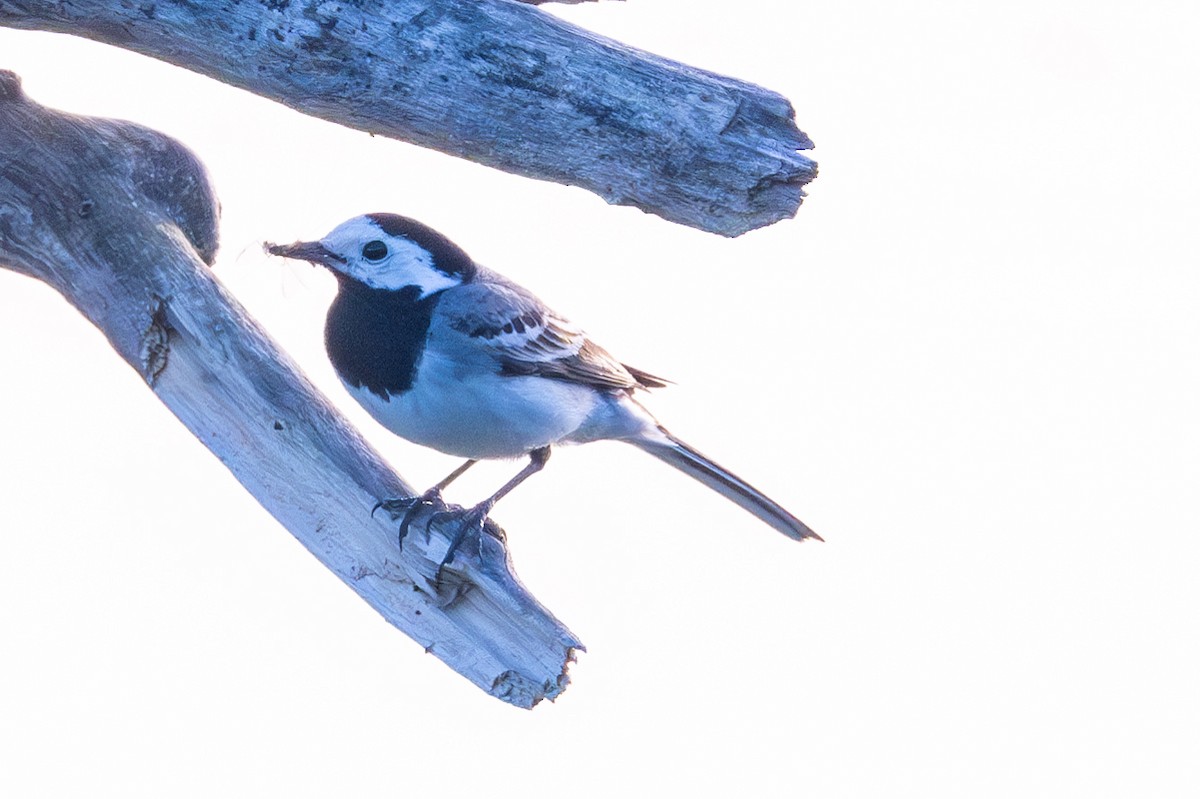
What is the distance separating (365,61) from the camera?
1.56m

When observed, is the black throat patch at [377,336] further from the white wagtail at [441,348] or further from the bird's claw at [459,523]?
the bird's claw at [459,523]

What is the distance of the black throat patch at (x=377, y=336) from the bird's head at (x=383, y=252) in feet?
0.06

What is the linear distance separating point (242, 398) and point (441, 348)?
0.99 ft

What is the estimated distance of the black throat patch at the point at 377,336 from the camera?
163cm

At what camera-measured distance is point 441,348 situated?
166 cm

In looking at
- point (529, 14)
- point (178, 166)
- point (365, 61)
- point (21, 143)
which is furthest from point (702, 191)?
point (21, 143)

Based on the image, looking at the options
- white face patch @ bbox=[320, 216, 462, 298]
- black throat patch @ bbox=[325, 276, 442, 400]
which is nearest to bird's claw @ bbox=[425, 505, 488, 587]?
black throat patch @ bbox=[325, 276, 442, 400]

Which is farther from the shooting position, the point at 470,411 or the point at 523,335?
the point at 523,335

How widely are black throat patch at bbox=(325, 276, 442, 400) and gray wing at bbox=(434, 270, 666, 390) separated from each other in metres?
0.04

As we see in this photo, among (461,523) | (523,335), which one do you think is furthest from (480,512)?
(523,335)

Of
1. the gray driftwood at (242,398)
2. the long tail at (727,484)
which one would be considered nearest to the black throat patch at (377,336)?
the gray driftwood at (242,398)

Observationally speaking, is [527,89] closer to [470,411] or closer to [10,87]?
[470,411]

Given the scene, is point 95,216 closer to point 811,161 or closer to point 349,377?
point 349,377

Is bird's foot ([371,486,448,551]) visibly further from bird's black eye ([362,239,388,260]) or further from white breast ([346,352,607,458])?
bird's black eye ([362,239,388,260])
